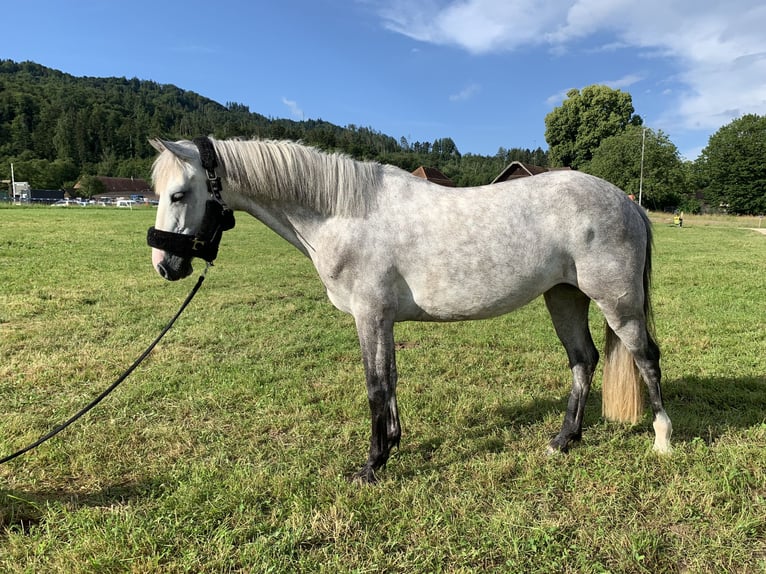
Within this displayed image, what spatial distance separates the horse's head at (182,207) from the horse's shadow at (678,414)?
2.05 metres

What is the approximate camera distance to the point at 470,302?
2.81 meters

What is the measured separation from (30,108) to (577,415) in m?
148

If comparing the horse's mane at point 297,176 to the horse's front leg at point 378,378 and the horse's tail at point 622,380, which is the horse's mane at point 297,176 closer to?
the horse's front leg at point 378,378

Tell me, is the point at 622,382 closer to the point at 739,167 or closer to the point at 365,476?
the point at 365,476

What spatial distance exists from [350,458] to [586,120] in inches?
2332

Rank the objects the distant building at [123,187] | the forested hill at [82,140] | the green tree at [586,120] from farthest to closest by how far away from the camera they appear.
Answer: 1. the distant building at [123,187]
2. the forested hill at [82,140]
3. the green tree at [586,120]

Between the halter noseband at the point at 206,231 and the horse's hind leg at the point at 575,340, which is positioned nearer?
the halter noseband at the point at 206,231

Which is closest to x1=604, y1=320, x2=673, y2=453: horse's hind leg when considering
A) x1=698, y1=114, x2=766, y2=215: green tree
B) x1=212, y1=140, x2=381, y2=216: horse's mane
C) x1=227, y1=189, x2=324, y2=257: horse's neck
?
x1=212, y1=140, x2=381, y2=216: horse's mane

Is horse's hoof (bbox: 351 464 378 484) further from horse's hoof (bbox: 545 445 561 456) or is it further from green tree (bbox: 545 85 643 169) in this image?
green tree (bbox: 545 85 643 169)

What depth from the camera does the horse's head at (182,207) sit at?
252 cm

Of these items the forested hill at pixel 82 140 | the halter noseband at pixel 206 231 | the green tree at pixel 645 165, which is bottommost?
the halter noseband at pixel 206 231

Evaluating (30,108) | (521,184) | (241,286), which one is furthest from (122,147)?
(521,184)

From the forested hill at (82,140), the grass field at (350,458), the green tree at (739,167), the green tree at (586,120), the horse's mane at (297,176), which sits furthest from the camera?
the forested hill at (82,140)

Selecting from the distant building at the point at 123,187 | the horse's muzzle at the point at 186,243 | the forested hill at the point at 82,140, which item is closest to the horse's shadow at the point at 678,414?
the horse's muzzle at the point at 186,243
